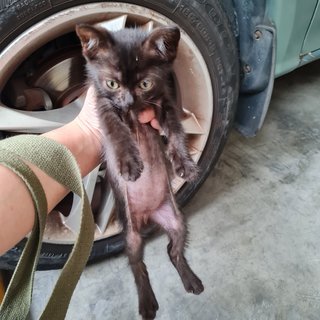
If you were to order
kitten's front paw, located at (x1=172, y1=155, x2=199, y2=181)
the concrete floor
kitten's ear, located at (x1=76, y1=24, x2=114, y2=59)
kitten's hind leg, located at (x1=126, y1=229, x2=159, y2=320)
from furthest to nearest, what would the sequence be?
the concrete floor < kitten's hind leg, located at (x1=126, y1=229, x2=159, y2=320) < kitten's front paw, located at (x1=172, y1=155, x2=199, y2=181) < kitten's ear, located at (x1=76, y1=24, x2=114, y2=59)

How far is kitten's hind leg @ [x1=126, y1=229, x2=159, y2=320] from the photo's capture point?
167 cm

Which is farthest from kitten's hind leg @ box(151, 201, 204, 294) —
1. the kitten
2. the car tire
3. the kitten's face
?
the kitten's face

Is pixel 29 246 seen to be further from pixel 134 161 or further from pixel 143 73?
pixel 143 73

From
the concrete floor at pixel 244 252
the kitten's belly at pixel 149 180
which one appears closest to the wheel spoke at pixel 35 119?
the kitten's belly at pixel 149 180

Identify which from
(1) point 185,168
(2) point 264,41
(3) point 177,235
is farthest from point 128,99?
(2) point 264,41

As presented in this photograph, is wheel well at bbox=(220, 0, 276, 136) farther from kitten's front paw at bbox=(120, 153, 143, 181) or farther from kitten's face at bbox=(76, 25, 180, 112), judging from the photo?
kitten's front paw at bbox=(120, 153, 143, 181)

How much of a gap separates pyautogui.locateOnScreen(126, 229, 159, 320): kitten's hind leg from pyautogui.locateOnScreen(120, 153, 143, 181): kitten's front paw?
378mm

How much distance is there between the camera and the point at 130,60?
51.3 inches

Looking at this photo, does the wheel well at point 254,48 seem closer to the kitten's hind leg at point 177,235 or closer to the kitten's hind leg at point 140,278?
the kitten's hind leg at point 177,235

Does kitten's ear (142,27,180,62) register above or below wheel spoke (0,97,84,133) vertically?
above

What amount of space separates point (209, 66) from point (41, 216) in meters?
1.09

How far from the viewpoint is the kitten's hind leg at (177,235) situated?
66.4 inches

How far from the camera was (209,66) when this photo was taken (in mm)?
1771

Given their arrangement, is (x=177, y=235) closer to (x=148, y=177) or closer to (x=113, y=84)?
(x=148, y=177)
